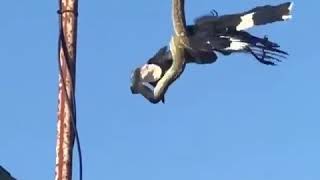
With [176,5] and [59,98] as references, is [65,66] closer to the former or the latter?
[59,98]

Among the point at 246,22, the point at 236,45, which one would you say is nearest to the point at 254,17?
the point at 246,22

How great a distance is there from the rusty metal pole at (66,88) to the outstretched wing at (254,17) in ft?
2.84

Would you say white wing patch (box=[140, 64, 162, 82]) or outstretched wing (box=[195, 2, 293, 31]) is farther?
white wing patch (box=[140, 64, 162, 82])

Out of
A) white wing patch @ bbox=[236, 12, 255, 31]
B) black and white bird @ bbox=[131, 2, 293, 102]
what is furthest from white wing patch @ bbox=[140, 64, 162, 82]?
white wing patch @ bbox=[236, 12, 255, 31]

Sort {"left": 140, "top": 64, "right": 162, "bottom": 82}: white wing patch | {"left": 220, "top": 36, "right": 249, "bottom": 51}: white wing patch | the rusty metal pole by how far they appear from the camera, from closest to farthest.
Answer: the rusty metal pole < {"left": 220, "top": 36, "right": 249, "bottom": 51}: white wing patch < {"left": 140, "top": 64, "right": 162, "bottom": 82}: white wing patch

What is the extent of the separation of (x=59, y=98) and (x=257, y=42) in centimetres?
135

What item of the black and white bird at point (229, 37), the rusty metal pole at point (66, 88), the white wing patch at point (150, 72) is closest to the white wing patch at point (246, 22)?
the black and white bird at point (229, 37)

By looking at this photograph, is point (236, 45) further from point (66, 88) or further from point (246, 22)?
point (66, 88)

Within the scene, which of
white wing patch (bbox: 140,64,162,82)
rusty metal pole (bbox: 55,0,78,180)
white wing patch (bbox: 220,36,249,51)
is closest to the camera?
rusty metal pole (bbox: 55,0,78,180)

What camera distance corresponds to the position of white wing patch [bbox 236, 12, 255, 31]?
20.7 feet

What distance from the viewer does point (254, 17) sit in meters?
6.31

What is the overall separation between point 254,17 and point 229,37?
211 mm

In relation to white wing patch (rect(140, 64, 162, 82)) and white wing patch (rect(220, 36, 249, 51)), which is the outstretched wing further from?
white wing patch (rect(140, 64, 162, 82))

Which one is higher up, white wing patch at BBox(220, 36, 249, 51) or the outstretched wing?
the outstretched wing
